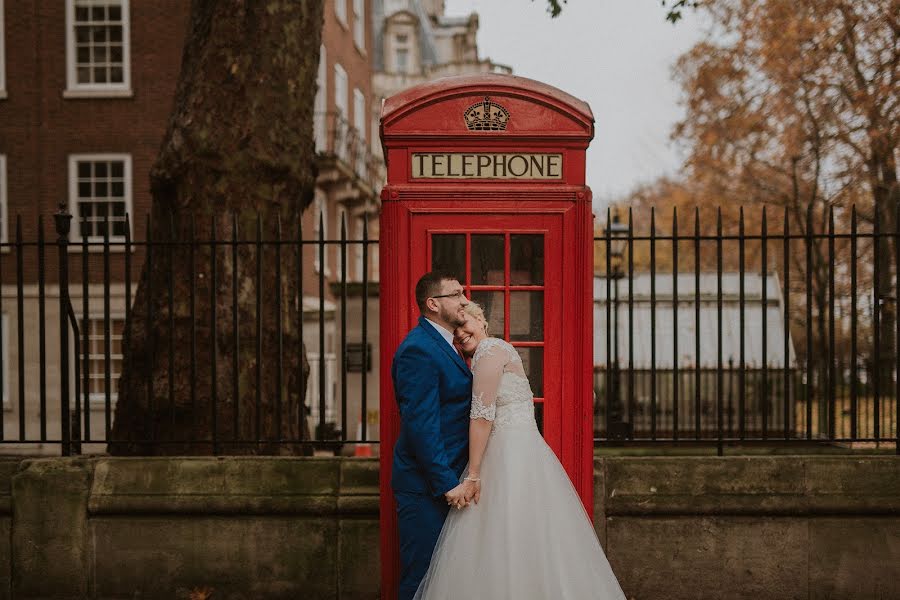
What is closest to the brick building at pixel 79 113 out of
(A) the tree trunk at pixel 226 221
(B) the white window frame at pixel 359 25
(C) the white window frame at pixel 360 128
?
(C) the white window frame at pixel 360 128

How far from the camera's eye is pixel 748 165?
22.7 m

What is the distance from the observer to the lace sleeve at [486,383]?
13.8ft

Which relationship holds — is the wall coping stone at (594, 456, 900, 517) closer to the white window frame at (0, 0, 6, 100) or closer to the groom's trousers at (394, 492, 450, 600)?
the groom's trousers at (394, 492, 450, 600)

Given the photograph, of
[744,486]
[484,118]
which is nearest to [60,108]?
[484,118]

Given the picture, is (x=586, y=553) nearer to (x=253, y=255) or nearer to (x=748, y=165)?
(x=253, y=255)

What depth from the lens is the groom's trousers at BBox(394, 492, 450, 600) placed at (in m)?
4.36

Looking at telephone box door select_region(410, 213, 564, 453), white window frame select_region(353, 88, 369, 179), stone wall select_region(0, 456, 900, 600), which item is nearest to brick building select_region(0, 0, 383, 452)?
white window frame select_region(353, 88, 369, 179)

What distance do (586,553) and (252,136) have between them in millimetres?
4228

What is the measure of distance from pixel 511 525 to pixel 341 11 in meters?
24.6

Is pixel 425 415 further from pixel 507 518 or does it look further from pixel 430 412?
pixel 507 518

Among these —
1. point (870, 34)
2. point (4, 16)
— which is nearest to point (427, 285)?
point (870, 34)

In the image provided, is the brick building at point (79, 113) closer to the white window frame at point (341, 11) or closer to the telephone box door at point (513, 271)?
the white window frame at point (341, 11)

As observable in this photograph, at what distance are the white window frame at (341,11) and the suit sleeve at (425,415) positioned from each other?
23.3m

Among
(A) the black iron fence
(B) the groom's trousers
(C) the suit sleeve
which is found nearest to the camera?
(C) the suit sleeve
